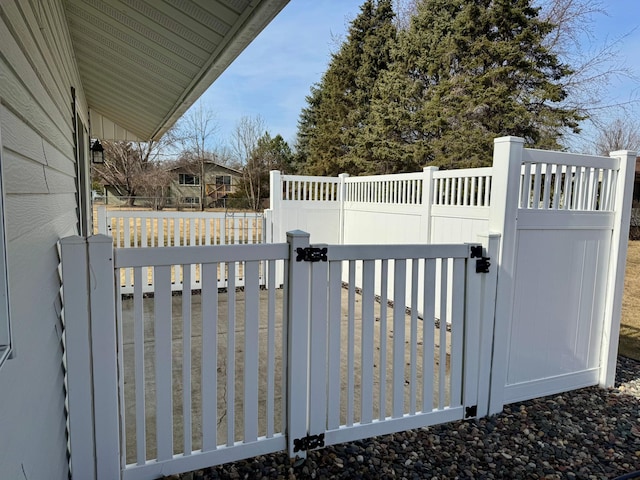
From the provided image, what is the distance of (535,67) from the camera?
484 inches

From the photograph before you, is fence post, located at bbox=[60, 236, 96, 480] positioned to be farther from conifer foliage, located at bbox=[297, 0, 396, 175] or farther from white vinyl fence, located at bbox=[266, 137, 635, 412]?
conifer foliage, located at bbox=[297, 0, 396, 175]

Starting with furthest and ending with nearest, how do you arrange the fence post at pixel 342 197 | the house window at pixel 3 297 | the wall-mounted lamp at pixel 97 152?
the fence post at pixel 342 197
the wall-mounted lamp at pixel 97 152
the house window at pixel 3 297

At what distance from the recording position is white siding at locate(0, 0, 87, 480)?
994 millimetres

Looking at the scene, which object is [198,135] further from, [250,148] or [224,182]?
[224,182]

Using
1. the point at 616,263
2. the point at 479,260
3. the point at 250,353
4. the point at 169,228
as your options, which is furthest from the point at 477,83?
the point at 250,353

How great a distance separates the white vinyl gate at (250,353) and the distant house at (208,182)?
2290 centimetres

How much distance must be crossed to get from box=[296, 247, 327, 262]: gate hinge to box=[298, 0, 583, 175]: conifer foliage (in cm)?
1163

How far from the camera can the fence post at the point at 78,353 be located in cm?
165

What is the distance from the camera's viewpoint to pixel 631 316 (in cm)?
542

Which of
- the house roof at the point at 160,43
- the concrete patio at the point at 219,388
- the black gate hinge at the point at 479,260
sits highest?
the house roof at the point at 160,43

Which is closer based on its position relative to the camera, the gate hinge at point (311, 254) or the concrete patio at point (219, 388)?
the gate hinge at point (311, 254)

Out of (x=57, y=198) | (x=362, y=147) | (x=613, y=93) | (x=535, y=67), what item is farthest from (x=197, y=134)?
(x=57, y=198)

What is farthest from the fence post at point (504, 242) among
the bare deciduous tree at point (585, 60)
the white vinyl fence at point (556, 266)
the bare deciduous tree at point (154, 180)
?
the bare deciduous tree at point (154, 180)

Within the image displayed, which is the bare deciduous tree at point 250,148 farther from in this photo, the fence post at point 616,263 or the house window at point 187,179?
the fence post at point 616,263
